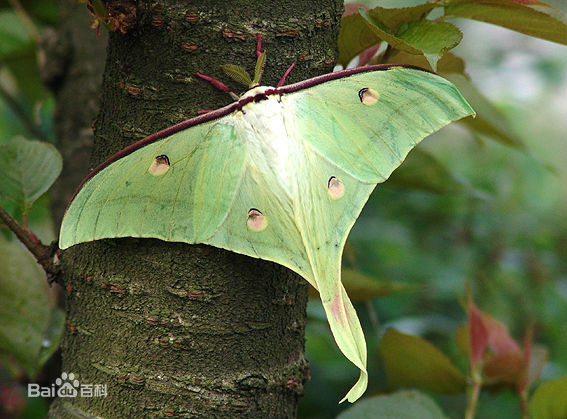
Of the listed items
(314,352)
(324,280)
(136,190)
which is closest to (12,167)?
(136,190)

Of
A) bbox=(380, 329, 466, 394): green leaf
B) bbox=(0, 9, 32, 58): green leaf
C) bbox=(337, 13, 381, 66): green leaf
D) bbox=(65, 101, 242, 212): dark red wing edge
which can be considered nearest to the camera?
bbox=(65, 101, 242, 212): dark red wing edge

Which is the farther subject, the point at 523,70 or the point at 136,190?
the point at 523,70

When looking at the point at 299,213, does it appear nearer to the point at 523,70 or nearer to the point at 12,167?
the point at 12,167

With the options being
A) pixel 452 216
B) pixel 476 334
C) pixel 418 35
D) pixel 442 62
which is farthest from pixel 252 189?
pixel 452 216

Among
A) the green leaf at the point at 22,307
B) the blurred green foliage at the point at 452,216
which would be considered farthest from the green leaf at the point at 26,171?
the green leaf at the point at 22,307

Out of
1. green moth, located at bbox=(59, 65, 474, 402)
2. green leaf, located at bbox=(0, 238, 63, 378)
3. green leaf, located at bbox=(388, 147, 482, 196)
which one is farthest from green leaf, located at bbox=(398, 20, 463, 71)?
green leaf, located at bbox=(0, 238, 63, 378)

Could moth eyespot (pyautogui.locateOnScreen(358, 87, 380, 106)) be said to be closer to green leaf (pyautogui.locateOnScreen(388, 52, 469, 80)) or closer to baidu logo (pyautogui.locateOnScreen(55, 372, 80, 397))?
green leaf (pyautogui.locateOnScreen(388, 52, 469, 80))
